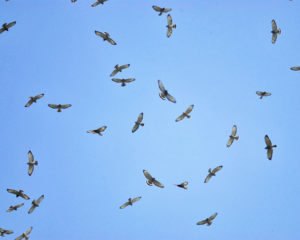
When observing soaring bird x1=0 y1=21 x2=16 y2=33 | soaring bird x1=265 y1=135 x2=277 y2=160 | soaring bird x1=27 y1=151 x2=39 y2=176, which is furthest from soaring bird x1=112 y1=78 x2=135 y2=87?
soaring bird x1=265 y1=135 x2=277 y2=160

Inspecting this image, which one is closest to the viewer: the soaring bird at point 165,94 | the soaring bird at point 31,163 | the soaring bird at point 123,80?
the soaring bird at point 165,94

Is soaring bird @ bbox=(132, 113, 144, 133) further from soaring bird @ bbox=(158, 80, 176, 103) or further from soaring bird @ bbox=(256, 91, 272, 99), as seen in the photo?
soaring bird @ bbox=(256, 91, 272, 99)

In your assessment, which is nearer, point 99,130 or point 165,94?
point 165,94

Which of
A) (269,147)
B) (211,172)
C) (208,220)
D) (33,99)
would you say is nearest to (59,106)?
(33,99)

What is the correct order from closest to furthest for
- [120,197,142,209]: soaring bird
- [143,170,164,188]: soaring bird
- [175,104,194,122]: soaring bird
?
[143,170,164,188]: soaring bird, [175,104,194,122]: soaring bird, [120,197,142,209]: soaring bird

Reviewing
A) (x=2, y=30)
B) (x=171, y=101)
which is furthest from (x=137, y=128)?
(x=2, y=30)

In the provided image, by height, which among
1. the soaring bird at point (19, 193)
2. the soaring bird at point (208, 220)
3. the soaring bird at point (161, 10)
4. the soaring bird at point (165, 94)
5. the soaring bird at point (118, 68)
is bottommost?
the soaring bird at point (208, 220)

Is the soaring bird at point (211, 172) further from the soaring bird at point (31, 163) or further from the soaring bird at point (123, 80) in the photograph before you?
the soaring bird at point (31, 163)

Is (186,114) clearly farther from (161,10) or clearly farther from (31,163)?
(31,163)

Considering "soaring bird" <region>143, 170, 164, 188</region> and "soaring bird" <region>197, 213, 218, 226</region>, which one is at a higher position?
"soaring bird" <region>143, 170, 164, 188</region>

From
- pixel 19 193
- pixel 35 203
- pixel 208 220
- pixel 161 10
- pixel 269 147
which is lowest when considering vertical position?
pixel 208 220

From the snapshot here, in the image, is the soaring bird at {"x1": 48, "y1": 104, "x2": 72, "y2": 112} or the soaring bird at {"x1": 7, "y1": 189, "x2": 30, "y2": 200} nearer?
the soaring bird at {"x1": 7, "y1": 189, "x2": 30, "y2": 200}

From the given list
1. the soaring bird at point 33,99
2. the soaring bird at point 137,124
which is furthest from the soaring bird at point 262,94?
the soaring bird at point 33,99

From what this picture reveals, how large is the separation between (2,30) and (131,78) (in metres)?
8.36
